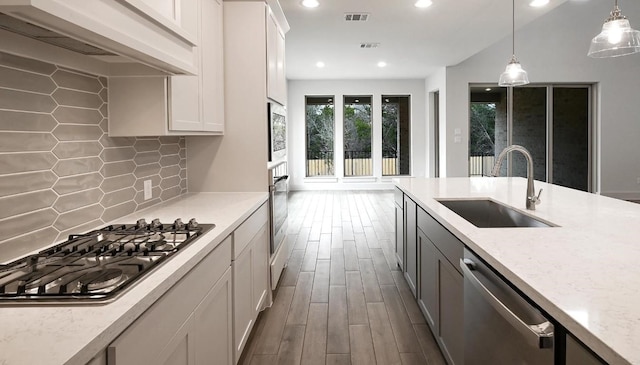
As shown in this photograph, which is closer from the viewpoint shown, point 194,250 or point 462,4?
point 194,250

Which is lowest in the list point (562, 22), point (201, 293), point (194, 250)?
point (201, 293)

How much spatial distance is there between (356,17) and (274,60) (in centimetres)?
198

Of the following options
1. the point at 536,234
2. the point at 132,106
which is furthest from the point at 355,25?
the point at 536,234

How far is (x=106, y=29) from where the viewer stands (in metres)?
1.20

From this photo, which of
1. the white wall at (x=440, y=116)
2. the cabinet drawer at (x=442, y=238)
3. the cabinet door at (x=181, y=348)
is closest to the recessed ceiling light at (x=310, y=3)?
the cabinet drawer at (x=442, y=238)

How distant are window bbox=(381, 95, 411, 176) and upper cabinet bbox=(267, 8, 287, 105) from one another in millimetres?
6598

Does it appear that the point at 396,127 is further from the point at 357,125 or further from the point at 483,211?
the point at 483,211

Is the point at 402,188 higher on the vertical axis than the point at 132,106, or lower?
lower

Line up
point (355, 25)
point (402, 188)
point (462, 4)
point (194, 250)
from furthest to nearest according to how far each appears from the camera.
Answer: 1. point (355, 25)
2. point (462, 4)
3. point (402, 188)
4. point (194, 250)

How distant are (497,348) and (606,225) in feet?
2.84

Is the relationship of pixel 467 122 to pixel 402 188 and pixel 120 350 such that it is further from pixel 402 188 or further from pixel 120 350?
pixel 120 350

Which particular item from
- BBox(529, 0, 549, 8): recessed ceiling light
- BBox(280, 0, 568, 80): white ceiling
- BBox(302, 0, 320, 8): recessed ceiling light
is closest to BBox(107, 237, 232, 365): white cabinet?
BBox(302, 0, 320, 8): recessed ceiling light

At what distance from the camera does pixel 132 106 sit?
1.99 m

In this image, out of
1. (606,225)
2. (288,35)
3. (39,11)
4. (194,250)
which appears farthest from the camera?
(288,35)
